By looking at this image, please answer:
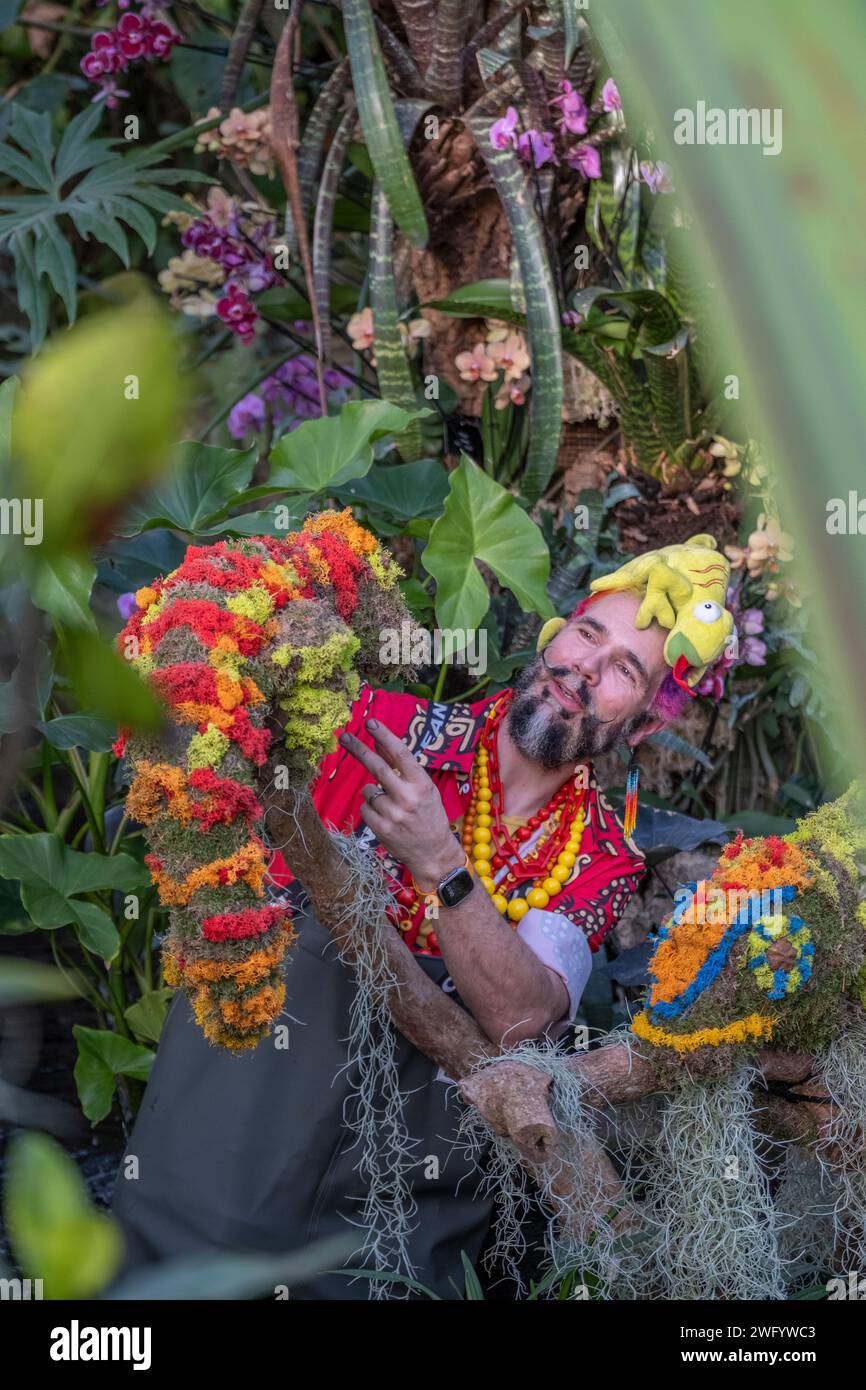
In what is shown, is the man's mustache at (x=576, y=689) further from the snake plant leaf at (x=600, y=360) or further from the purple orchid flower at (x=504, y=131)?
the purple orchid flower at (x=504, y=131)

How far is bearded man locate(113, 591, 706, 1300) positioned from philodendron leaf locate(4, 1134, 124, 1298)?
1.10 meters

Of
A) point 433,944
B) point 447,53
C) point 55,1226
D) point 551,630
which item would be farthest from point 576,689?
point 55,1226

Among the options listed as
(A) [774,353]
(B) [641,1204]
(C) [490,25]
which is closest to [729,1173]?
(B) [641,1204]

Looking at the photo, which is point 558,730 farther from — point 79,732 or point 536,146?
point 536,146

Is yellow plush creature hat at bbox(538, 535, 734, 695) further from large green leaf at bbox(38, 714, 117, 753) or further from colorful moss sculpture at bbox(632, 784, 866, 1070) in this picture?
large green leaf at bbox(38, 714, 117, 753)

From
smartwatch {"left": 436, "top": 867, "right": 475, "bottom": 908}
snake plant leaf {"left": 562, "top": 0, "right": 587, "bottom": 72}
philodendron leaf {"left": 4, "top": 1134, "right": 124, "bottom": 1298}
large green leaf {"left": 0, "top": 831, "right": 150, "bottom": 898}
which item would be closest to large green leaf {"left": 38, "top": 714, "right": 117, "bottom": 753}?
large green leaf {"left": 0, "top": 831, "right": 150, "bottom": 898}

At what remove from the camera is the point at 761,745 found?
2.43 metres

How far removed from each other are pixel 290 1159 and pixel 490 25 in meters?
1.66

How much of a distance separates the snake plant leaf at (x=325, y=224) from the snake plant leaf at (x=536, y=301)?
216 mm

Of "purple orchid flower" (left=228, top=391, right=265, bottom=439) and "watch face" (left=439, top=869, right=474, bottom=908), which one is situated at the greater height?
"purple orchid flower" (left=228, top=391, right=265, bottom=439)

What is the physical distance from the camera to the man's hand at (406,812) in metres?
1.37

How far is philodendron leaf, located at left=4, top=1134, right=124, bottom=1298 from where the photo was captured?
0.75 feet

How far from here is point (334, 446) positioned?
1737mm

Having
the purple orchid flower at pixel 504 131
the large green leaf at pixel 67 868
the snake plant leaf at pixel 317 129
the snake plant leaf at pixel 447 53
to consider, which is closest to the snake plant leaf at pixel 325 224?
the snake plant leaf at pixel 317 129
